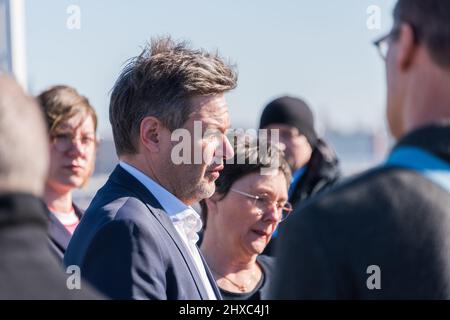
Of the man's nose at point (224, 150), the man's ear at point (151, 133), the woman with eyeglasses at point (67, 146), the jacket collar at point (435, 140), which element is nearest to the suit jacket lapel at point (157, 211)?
the man's ear at point (151, 133)

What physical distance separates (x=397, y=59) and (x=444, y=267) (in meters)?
0.44

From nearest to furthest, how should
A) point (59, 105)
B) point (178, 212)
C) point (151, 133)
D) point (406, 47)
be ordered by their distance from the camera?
point (406, 47) → point (178, 212) → point (151, 133) → point (59, 105)

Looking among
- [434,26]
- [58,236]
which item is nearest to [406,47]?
[434,26]

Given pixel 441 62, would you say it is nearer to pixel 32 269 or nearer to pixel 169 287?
pixel 32 269

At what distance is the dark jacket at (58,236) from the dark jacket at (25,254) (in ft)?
7.87

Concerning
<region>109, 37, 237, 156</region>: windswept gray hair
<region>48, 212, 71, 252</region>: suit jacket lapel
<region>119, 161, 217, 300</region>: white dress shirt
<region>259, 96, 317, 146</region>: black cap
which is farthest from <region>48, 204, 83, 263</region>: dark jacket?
<region>259, 96, 317, 146</region>: black cap

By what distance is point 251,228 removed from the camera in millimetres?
4105

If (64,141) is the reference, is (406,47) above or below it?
above

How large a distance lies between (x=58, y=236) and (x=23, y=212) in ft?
8.57

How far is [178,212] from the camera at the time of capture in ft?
9.99

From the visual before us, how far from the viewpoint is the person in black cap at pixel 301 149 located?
5574 mm

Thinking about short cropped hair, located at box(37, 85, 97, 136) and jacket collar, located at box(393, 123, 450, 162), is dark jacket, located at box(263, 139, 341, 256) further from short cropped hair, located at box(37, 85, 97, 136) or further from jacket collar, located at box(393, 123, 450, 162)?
jacket collar, located at box(393, 123, 450, 162)

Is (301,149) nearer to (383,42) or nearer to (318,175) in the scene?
(318,175)

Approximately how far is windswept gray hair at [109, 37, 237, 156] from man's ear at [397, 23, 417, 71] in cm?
142
